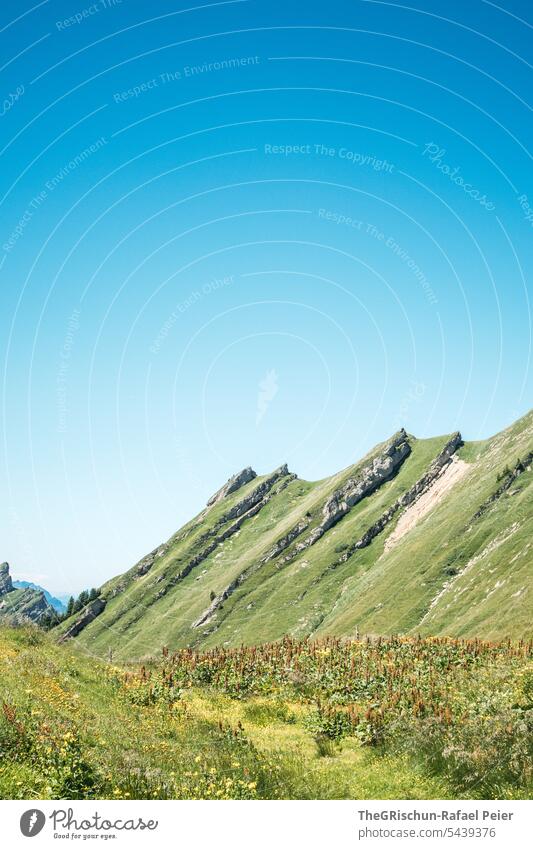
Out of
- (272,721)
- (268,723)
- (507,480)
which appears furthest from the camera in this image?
(507,480)

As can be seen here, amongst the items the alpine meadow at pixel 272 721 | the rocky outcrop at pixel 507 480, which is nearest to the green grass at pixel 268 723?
the alpine meadow at pixel 272 721

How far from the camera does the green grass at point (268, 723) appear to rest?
42.8 ft

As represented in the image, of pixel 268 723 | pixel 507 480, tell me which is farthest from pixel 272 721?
pixel 507 480

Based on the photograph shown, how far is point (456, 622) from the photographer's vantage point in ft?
343

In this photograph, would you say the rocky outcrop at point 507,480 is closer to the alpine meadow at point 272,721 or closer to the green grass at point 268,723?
the alpine meadow at point 272,721

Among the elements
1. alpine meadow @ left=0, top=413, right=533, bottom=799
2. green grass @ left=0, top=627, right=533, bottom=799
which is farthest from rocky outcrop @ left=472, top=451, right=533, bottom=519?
green grass @ left=0, top=627, right=533, bottom=799

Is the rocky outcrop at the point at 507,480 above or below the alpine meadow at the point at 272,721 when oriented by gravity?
above

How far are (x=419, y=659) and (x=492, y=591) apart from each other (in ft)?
310

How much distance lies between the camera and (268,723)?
19.9m

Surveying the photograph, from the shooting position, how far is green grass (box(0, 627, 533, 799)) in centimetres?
1304

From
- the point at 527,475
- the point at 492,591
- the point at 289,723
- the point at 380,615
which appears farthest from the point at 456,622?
the point at 289,723

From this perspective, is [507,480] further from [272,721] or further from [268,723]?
[268,723]

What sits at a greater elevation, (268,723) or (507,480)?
(507,480)
